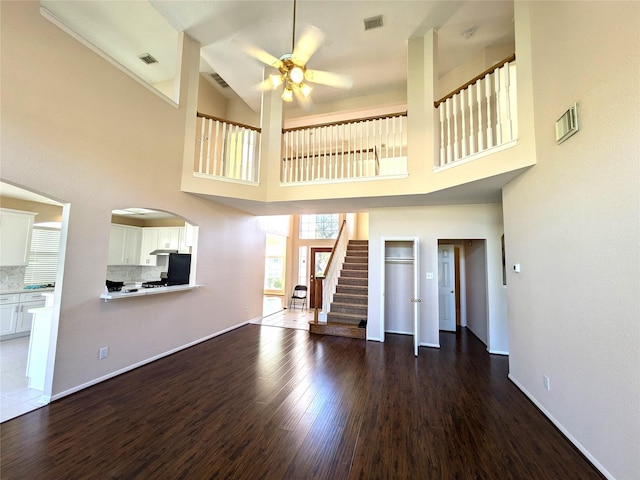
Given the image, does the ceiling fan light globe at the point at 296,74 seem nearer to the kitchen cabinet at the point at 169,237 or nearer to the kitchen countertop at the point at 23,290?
the kitchen cabinet at the point at 169,237

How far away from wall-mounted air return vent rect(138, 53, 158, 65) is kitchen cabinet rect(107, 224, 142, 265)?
355 centimetres

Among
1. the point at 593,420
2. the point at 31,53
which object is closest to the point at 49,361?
the point at 31,53

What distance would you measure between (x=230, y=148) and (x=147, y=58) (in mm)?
2383

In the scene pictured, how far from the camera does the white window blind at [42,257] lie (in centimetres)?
505

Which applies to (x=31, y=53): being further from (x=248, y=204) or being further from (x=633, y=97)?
Answer: (x=633, y=97)

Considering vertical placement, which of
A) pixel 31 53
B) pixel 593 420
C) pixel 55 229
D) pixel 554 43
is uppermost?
pixel 554 43

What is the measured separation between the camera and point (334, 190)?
4586mm

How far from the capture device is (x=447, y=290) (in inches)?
234

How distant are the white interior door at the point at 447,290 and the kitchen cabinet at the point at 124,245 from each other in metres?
7.43

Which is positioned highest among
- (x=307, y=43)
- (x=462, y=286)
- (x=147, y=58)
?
(x=147, y=58)

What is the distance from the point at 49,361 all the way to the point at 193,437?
184 centimetres

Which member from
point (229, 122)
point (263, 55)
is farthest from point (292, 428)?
point (229, 122)

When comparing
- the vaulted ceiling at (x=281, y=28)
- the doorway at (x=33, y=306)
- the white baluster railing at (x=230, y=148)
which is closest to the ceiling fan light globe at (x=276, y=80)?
the vaulted ceiling at (x=281, y=28)

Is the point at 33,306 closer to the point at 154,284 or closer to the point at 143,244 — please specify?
the point at 143,244
